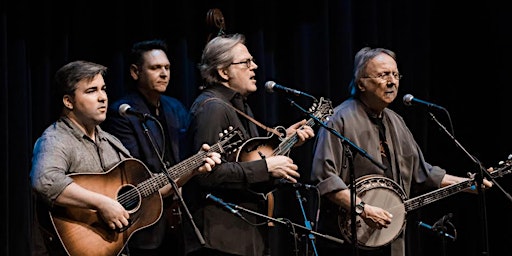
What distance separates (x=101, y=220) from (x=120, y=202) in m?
0.16

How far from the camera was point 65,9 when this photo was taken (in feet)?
16.8

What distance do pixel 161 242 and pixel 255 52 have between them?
1848mm

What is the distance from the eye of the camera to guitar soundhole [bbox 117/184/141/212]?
4152mm

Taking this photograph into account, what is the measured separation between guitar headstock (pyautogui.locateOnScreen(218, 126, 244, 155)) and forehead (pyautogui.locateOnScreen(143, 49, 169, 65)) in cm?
90

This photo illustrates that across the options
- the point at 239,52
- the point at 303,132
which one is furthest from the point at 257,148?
the point at 239,52

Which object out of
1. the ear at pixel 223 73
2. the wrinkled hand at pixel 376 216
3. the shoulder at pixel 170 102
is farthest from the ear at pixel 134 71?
the wrinkled hand at pixel 376 216

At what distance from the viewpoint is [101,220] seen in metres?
4.03

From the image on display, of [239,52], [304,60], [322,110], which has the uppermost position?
[239,52]

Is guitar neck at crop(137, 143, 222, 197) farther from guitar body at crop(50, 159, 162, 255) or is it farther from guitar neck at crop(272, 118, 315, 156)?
guitar neck at crop(272, 118, 315, 156)

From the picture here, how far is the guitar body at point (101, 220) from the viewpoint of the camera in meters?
3.96

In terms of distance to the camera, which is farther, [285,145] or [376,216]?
[376,216]

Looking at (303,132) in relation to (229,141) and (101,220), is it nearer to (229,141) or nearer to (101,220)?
(229,141)

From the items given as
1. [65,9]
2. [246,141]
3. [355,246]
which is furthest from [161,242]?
[65,9]

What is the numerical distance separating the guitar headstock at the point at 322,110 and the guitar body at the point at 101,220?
1012mm
